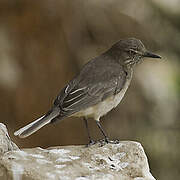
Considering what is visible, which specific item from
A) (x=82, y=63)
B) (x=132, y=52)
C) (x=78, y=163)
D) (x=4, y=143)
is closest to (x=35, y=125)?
(x=4, y=143)

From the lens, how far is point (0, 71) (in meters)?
12.2

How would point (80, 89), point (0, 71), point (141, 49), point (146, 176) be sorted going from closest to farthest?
point (146, 176) < point (80, 89) < point (141, 49) < point (0, 71)

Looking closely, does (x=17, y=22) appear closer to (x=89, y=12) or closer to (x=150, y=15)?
(x=89, y=12)

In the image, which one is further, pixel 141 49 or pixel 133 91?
pixel 133 91

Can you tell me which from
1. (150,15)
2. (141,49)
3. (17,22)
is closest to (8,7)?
(17,22)

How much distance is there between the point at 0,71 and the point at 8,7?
50.9 inches

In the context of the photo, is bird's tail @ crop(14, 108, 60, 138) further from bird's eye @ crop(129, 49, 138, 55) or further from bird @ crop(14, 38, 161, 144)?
bird's eye @ crop(129, 49, 138, 55)

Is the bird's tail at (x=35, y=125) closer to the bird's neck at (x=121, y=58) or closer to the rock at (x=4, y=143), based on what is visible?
the rock at (x=4, y=143)

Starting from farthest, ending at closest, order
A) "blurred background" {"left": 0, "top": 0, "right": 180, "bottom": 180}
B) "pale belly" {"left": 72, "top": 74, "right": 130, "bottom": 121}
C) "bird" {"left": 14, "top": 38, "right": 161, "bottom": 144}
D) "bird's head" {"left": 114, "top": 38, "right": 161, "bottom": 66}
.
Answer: "blurred background" {"left": 0, "top": 0, "right": 180, "bottom": 180}
"bird's head" {"left": 114, "top": 38, "right": 161, "bottom": 66}
"pale belly" {"left": 72, "top": 74, "right": 130, "bottom": 121}
"bird" {"left": 14, "top": 38, "right": 161, "bottom": 144}

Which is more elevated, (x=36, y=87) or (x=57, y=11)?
(x=57, y=11)

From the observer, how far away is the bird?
24.8ft

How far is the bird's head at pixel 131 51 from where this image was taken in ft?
27.6

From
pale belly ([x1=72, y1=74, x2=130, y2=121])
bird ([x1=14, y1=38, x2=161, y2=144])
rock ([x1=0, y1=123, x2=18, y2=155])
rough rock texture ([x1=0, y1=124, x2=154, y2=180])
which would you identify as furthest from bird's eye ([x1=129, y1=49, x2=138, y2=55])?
rock ([x1=0, y1=123, x2=18, y2=155])

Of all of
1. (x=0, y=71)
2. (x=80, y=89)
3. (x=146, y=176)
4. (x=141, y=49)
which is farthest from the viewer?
(x=0, y=71)
